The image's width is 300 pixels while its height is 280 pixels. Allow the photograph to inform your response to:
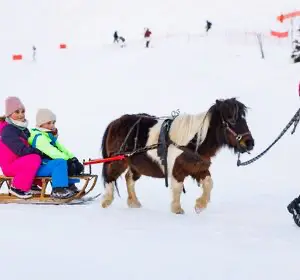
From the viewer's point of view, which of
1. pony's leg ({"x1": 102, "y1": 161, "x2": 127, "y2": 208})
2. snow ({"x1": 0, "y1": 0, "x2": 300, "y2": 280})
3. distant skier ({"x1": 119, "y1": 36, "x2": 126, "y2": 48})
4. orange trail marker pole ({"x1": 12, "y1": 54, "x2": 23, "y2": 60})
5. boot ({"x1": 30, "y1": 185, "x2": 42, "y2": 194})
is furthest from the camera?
orange trail marker pole ({"x1": 12, "y1": 54, "x2": 23, "y2": 60})

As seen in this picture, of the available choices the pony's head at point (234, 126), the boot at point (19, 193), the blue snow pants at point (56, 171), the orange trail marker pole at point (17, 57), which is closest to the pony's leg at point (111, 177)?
the blue snow pants at point (56, 171)

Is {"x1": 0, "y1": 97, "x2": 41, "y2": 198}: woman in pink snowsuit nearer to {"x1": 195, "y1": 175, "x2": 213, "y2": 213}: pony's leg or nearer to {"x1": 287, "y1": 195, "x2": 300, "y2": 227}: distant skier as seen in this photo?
{"x1": 195, "y1": 175, "x2": 213, "y2": 213}: pony's leg

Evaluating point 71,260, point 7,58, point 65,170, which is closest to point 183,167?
point 65,170

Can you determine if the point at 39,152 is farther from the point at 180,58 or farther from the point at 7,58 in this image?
the point at 7,58

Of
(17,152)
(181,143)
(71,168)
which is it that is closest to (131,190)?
(71,168)

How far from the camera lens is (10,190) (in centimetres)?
791

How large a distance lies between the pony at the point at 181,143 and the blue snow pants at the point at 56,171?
70 cm

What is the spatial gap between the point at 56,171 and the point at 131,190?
117 cm

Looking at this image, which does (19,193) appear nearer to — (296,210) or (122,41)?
(296,210)

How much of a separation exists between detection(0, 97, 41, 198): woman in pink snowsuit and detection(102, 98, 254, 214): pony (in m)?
1.10

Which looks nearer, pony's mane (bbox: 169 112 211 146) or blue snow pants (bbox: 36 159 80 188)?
pony's mane (bbox: 169 112 211 146)

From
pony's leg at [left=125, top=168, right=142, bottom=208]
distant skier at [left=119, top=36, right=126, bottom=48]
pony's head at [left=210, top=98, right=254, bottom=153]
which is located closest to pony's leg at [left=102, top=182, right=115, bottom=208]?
pony's leg at [left=125, top=168, right=142, bottom=208]

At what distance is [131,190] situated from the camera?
330 inches

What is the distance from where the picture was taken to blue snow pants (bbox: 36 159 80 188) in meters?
7.80
